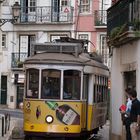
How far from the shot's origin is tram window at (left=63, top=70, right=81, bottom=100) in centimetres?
1806

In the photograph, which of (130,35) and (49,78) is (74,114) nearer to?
(49,78)

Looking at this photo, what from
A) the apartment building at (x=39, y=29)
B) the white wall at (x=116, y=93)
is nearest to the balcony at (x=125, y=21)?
the white wall at (x=116, y=93)

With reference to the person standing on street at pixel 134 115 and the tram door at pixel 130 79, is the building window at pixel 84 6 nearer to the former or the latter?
the tram door at pixel 130 79

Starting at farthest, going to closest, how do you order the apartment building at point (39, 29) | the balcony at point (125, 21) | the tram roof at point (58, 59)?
the apartment building at point (39, 29) < the tram roof at point (58, 59) < the balcony at point (125, 21)

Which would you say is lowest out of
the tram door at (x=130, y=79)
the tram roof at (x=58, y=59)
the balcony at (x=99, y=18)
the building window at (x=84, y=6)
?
the tram door at (x=130, y=79)

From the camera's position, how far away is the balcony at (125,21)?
16281mm

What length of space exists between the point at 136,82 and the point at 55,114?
261cm

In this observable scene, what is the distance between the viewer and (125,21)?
18.2 meters

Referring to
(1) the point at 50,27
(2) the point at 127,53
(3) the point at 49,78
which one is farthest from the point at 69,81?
(1) the point at 50,27

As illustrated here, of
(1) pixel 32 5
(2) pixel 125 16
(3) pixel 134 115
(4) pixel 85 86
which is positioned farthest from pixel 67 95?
(1) pixel 32 5

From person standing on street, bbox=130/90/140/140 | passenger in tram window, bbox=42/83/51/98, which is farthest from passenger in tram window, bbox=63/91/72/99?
person standing on street, bbox=130/90/140/140

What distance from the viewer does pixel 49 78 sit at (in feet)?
59.5

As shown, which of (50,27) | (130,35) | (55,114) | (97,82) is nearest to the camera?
(130,35)

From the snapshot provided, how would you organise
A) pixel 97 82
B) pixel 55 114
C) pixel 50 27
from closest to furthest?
1. pixel 55 114
2. pixel 97 82
3. pixel 50 27
